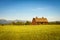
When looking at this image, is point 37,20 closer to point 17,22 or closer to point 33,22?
point 33,22

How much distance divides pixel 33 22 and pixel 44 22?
142 inches

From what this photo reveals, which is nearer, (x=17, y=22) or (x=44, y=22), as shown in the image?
(x=17, y=22)

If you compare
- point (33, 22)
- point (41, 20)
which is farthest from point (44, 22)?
point (33, 22)

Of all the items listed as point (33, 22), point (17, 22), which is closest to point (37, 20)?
point (33, 22)

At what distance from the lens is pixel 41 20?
1359 inches

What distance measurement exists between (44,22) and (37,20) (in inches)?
104

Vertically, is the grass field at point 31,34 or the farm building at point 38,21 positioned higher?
the farm building at point 38,21

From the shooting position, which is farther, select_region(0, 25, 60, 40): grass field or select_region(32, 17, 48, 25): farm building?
select_region(32, 17, 48, 25): farm building

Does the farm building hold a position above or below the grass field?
above

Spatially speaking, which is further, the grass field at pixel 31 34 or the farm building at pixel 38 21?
the farm building at pixel 38 21

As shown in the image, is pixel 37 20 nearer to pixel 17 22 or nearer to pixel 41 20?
pixel 41 20

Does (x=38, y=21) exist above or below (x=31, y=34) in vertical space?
above

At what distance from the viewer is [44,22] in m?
35.0

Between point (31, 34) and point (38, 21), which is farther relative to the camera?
point (38, 21)
